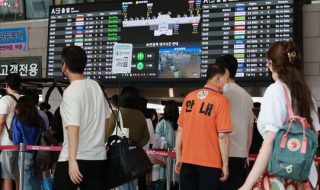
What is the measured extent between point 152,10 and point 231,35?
136 centimetres

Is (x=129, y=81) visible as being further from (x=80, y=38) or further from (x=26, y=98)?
(x=26, y=98)

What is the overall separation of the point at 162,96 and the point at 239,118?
539 cm

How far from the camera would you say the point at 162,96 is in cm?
982

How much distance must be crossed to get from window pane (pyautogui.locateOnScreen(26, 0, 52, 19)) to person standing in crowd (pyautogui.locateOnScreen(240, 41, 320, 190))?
26.9ft

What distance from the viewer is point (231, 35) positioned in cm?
801

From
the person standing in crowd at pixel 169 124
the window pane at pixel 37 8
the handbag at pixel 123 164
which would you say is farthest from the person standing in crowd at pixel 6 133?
the window pane at pixel 37 8

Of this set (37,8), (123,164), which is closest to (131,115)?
(123,164)

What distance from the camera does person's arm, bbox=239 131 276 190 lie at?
2.46 metres

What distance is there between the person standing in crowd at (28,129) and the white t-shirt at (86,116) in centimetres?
244

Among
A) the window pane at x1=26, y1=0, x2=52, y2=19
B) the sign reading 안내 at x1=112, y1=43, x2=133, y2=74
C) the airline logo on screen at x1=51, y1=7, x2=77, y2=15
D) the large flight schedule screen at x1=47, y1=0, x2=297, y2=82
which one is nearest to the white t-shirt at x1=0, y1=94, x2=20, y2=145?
the sign reading 안내 at x1=112, y1=43, x2=133, y2=74

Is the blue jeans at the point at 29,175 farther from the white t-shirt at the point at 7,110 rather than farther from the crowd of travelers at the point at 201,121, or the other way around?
the crowd of travelers at the point at 201,121

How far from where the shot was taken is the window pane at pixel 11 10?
10602 mm

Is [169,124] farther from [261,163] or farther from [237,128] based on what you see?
[261,163]

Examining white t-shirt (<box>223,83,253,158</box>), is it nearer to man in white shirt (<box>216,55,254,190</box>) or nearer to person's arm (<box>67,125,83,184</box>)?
man in white shirt (<box>216,55,254,190</box>)
